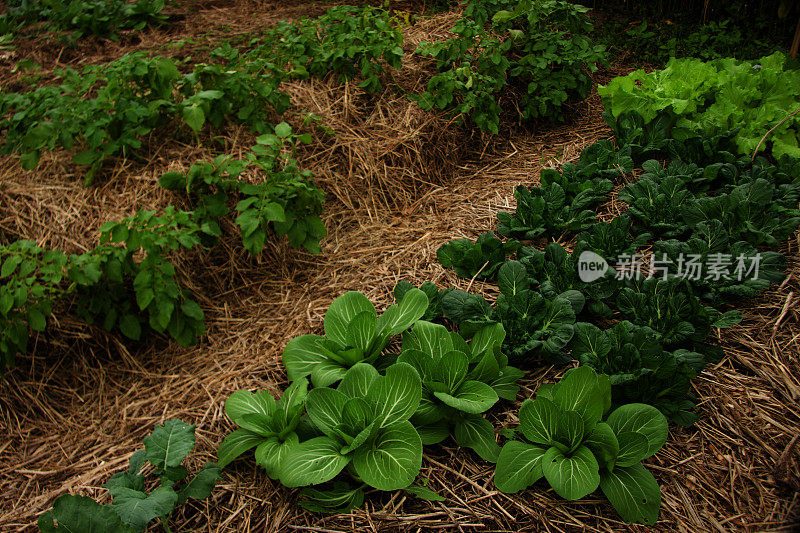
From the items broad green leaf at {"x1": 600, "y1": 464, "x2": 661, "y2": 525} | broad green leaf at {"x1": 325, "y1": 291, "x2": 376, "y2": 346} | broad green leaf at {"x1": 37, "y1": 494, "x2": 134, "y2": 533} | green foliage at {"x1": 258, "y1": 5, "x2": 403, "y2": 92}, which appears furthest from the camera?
green foliage at {"x1": 258, "y1": 5, "x2": 403, "y2": 92}

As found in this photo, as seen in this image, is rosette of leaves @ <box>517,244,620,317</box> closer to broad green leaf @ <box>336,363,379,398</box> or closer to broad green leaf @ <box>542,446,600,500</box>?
broad green leaf @ <box>542,446,600,500</box>

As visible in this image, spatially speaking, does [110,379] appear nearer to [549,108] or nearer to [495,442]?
[495,442]

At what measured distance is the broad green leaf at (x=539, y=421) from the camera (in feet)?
5.43

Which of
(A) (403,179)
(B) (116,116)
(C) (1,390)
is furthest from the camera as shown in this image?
(A) (403,179)

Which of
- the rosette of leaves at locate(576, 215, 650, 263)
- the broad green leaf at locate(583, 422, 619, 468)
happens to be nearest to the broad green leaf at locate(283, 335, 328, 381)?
the broad green leaf at locate(583, 422, 619, 468)

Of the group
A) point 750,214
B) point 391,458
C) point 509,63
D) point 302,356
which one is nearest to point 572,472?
point 391,458

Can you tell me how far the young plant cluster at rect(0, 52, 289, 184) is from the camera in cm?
249

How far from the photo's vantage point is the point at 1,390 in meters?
2.22

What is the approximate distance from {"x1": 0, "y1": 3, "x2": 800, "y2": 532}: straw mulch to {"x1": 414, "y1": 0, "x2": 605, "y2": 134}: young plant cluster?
190 millimetres

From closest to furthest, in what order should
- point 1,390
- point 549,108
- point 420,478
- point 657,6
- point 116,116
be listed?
point 420,478, point 1,390, point 116,116, point 549,108, point 657,6

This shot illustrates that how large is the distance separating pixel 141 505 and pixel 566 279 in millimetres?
1742

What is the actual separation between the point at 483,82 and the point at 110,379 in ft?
8.89

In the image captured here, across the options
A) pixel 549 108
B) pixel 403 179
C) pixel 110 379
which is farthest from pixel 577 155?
pixel 110 379

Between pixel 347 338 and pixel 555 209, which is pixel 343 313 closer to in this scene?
pixel 347 338
